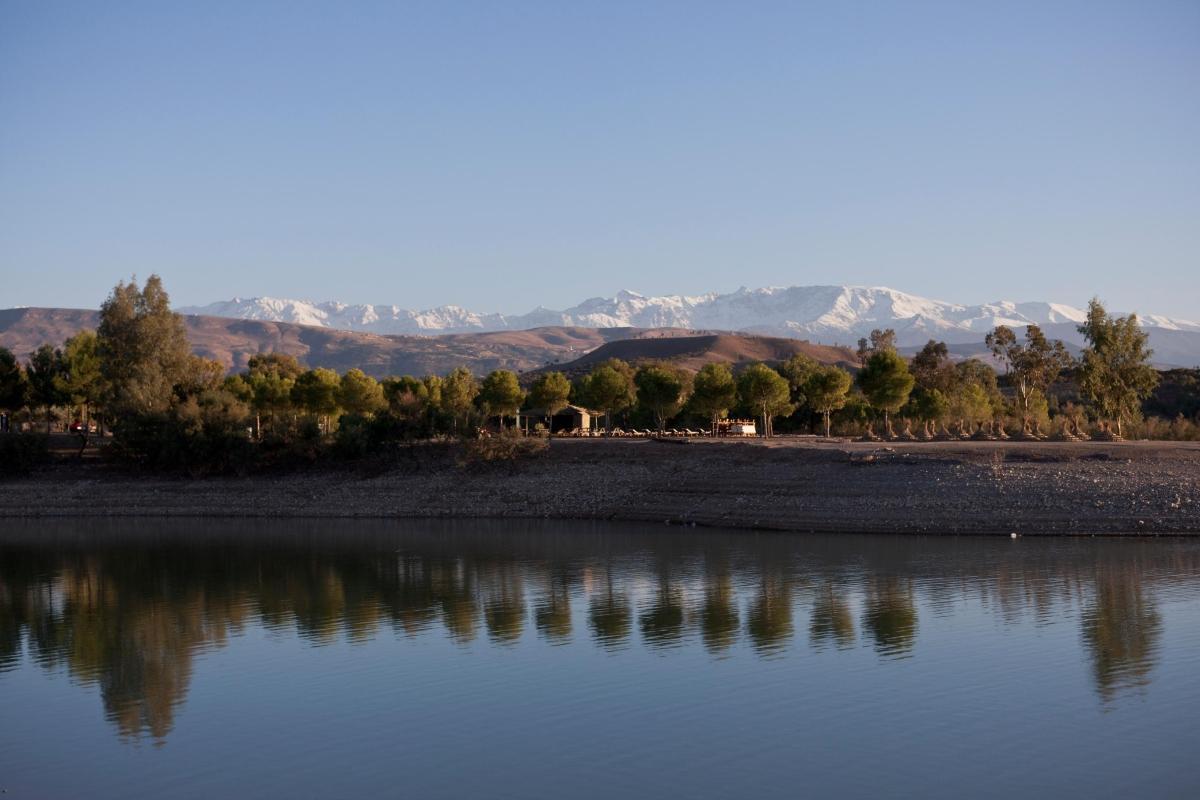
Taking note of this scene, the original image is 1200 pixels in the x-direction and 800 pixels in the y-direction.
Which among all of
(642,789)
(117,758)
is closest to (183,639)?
(117,758)

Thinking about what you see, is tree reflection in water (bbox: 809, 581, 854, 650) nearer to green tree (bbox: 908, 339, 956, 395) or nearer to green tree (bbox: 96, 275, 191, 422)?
green tree (bbox: 96, 275, 191, 422)

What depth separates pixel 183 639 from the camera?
24.7 metres

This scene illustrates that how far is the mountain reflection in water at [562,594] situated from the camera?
2275 cm

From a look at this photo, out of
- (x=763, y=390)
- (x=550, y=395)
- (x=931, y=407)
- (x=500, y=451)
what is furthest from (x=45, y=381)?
(x=931, y=407)

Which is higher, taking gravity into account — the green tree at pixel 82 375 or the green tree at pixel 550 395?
the green tree at pixel 82 375

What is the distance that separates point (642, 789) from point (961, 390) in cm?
6617

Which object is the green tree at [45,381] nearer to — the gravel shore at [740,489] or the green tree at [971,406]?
the gravel shore at [740,489]

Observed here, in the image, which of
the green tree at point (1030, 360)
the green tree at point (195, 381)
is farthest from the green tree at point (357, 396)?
the green tree at point (1030, 360)

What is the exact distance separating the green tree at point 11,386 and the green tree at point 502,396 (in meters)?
26.1

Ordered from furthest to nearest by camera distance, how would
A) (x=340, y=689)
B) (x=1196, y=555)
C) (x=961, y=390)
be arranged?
(x=961, y=390) < (x=1196, y=555) < (x=340, y=689)

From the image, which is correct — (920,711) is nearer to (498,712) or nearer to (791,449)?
(498,712)

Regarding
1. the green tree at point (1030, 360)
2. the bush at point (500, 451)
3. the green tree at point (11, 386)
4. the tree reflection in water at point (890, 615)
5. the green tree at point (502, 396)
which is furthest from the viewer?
the green tree at point (502, 396)

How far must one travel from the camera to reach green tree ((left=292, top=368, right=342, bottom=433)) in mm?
69688

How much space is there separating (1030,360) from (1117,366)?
8.00m
